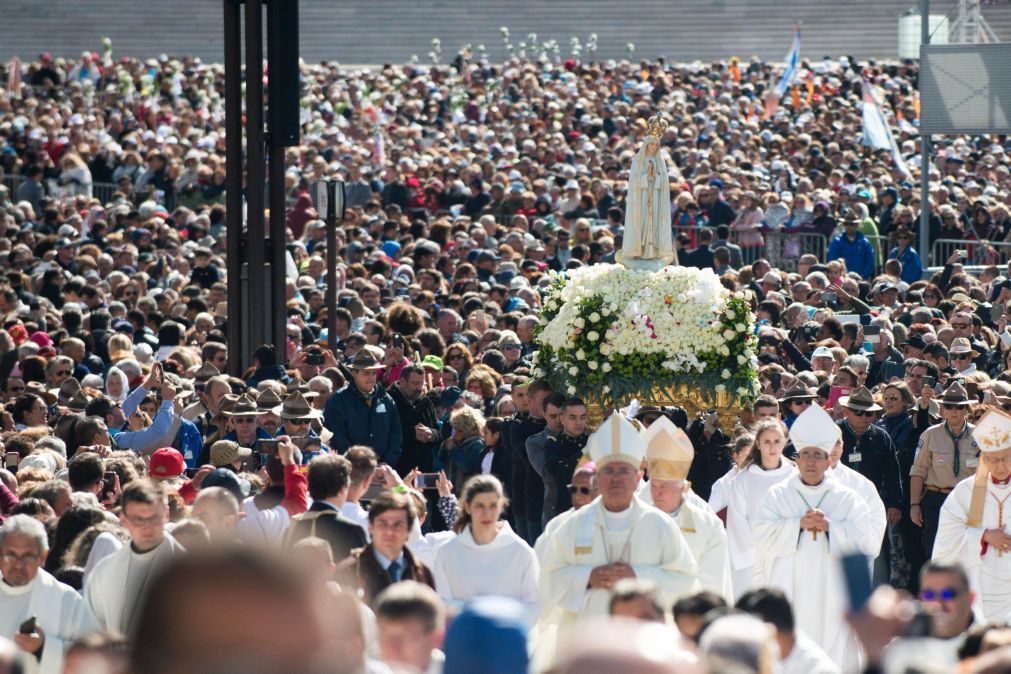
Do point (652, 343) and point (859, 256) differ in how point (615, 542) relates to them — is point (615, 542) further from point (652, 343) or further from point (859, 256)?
point (859, 256)

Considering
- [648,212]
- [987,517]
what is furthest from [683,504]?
[648,212]

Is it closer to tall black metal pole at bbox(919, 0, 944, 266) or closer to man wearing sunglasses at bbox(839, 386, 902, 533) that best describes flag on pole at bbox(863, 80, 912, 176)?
tall black metal pole at bbox(919, 0, 944, 266)

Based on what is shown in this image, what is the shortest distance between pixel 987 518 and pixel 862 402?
2.02 meters

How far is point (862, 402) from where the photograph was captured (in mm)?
11867

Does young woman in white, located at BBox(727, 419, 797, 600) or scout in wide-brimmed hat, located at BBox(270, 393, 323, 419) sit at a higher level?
scout in wide-brimmed hat, located at BBox(270, 393, 323, 419)

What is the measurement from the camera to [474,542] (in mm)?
7859

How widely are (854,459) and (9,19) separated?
4592cm

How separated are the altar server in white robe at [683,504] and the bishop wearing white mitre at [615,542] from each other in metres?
0.70

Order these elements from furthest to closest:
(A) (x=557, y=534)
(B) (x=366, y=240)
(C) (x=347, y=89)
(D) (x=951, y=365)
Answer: (C) (x=347, y=89) < (B) (x=366, y=240) < (D) (x=951, y=365) < (A) (x=557, y=534)

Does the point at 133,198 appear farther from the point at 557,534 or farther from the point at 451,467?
the point at 557,534

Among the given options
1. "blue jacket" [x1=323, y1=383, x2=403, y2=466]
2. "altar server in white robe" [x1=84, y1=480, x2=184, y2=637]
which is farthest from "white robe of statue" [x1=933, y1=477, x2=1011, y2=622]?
"altar server in white robe" [x1=84, y1=480, x2=184, y2=637]

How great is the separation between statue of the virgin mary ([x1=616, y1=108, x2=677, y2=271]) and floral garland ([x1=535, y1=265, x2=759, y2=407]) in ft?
2.09

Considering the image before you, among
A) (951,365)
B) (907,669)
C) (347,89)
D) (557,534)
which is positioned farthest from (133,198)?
(907,669)

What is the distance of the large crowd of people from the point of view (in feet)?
12.9
